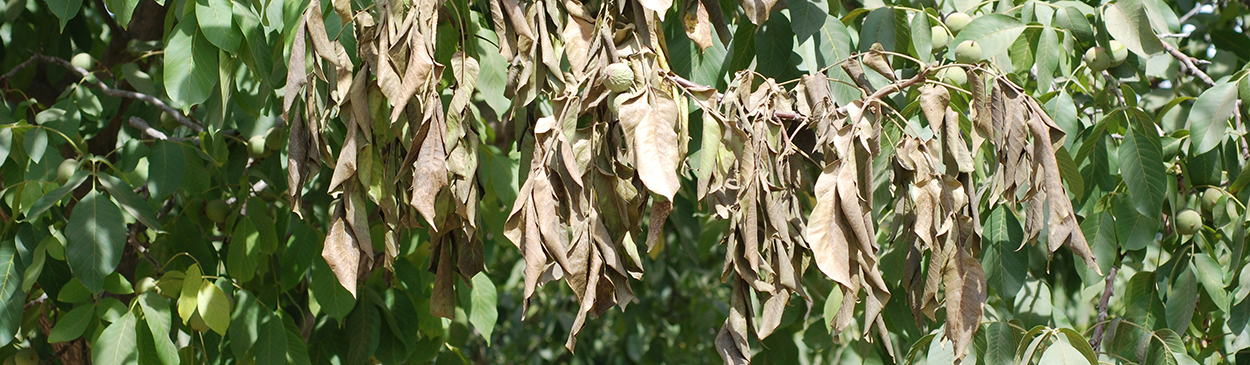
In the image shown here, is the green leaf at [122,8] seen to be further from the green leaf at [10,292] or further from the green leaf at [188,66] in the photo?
the green leaf at [10,292]

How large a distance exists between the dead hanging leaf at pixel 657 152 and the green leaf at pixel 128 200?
3.66ft

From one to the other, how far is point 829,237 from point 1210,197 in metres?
1.33

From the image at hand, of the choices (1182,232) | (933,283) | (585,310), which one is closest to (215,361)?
(585,310)

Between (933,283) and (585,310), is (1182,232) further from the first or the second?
(585,310)

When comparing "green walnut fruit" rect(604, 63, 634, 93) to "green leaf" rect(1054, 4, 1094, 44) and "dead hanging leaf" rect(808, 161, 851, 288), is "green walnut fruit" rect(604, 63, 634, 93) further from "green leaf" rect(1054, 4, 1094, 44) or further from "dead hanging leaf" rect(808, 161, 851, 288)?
"green leaf" rect(1054, 4, 1094, 44)

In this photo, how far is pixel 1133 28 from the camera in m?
1.48

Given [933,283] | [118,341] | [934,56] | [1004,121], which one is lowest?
[118,341]

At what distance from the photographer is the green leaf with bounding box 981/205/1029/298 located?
1.52m

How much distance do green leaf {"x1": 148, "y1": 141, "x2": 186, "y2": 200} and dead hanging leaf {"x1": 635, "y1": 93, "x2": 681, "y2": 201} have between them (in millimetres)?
1239

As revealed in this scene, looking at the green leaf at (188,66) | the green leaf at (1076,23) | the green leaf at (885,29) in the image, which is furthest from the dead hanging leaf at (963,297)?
the green leaf at (188,66)

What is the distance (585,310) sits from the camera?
84 centimetres

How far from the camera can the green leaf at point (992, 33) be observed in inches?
62.8

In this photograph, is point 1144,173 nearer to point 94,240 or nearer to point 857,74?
point 857,74

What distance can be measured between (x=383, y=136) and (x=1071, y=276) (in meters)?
1.57
